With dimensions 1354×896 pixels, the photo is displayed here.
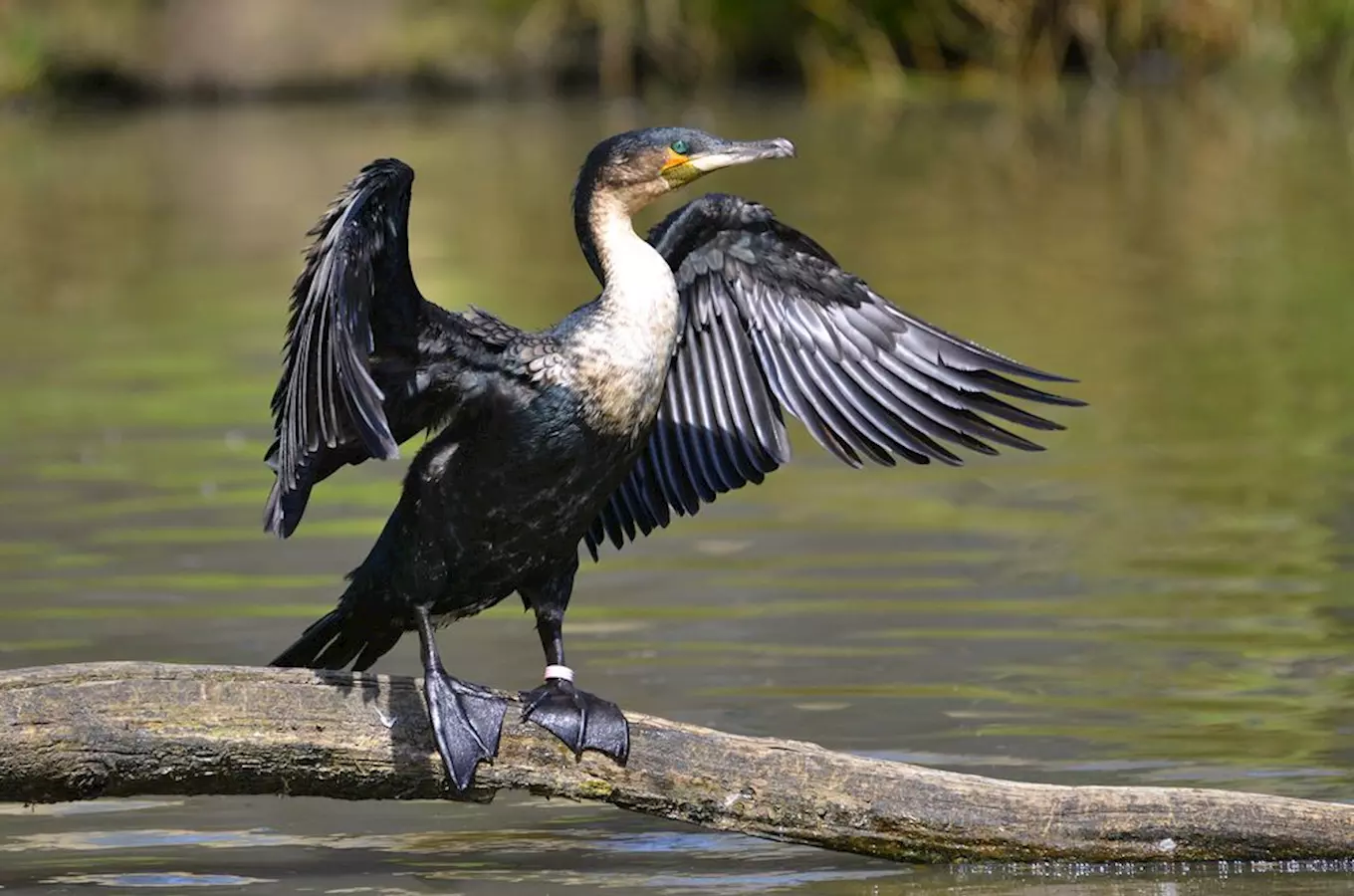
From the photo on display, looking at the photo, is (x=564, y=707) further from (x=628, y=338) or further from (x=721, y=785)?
(x=628, y=338)

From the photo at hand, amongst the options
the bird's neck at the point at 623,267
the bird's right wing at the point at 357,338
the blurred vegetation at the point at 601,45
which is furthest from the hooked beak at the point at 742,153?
the blurred vegetation at the point at 601,45

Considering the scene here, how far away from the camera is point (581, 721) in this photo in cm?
434

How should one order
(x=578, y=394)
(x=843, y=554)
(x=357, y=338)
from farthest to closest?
(x=843, y=554), (x=578, y=394), (x=357, y=338)

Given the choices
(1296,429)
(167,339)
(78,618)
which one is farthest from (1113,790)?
(167,339)

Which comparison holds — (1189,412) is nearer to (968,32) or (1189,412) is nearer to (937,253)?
(937,253)

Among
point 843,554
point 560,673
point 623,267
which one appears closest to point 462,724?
point 560,673

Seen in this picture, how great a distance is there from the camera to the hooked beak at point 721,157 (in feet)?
15.2

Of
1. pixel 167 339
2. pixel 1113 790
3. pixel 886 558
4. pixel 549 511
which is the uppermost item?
pixel 167 339

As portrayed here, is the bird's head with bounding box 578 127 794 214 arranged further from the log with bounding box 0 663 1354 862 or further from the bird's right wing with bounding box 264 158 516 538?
the log with bounding box 0 663 1354 862

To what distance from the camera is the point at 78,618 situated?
21.2 ft

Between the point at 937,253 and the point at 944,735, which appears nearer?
the point at 944,735

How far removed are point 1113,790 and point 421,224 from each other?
11.1 m

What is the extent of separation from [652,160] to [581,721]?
3.64 feet

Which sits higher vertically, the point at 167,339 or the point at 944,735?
the point at 167,339
